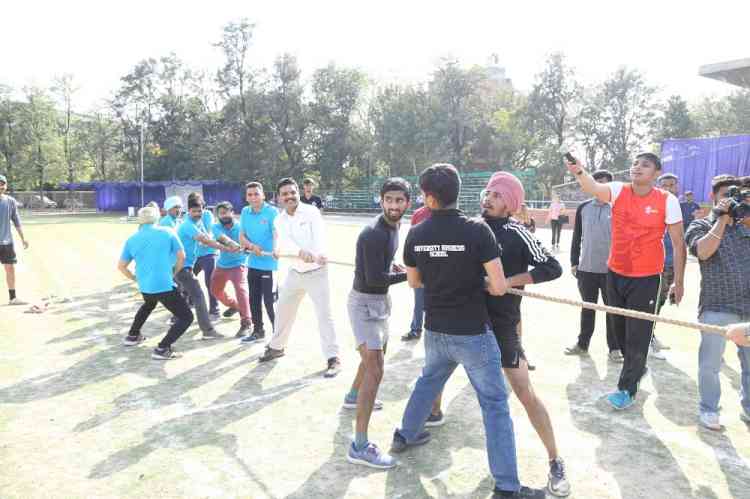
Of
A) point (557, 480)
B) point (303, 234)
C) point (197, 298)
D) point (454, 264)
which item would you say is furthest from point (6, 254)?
point (557, 480)

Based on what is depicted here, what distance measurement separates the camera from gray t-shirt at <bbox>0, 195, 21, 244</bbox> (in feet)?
29.0

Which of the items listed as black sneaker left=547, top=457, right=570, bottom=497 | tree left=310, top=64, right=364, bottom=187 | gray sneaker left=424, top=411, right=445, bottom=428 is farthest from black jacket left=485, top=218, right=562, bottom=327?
tree left=310, top=64, right=364, bottom=187

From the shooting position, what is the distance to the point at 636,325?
4406 millimetres

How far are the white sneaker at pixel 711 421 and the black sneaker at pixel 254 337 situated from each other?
15.5 feet

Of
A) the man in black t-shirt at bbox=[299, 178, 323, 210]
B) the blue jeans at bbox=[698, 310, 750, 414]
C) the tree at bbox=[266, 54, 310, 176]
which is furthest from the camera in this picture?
the tree at bbox=[266, 54, 310, 176]

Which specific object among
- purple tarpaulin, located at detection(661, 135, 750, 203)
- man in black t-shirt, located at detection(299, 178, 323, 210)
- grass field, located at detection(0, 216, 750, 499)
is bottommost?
grass field, located at detection(0, 216, 750, 499)

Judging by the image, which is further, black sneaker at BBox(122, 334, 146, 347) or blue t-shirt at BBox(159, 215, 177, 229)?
blue t-shirt at BBox(159, 215, 177, 229)

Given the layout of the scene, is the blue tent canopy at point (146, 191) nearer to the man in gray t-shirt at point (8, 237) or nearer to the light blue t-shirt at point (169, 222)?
the man in gray t-shirt at point (8, 237)

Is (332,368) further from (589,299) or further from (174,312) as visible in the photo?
(589,299)

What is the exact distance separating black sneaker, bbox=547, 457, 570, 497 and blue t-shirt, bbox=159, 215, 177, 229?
6195mm

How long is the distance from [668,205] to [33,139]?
2549 inches

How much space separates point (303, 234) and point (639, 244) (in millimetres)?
3094

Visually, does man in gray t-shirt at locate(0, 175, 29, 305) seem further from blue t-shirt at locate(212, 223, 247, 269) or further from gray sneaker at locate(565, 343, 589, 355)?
gray sneaker at locate(565, 343, 589, 355)

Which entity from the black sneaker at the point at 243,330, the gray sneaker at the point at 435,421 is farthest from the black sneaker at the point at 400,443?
the black sneaker at the point at 243,330
